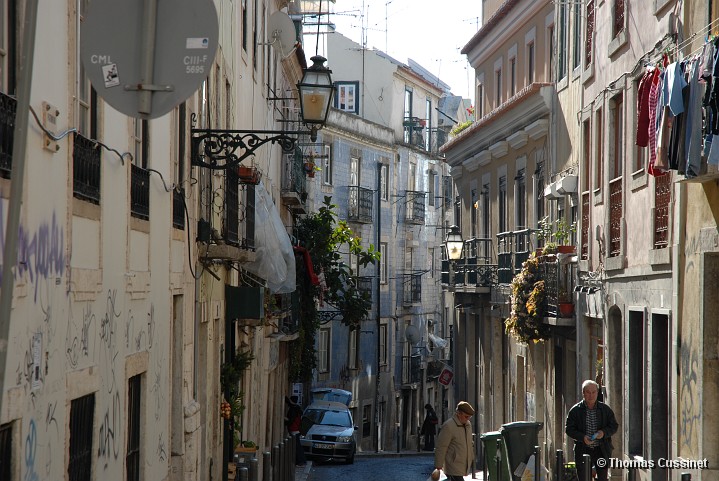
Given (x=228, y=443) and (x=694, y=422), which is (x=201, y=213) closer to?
(x=228, y=443)

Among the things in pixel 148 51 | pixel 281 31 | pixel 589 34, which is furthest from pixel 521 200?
pixel 148 51

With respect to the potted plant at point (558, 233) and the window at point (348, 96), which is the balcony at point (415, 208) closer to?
the window at point (348, 96)

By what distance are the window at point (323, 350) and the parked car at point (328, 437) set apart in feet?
38.9

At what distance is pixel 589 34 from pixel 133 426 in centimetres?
1278

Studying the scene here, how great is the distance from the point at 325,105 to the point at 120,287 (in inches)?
157

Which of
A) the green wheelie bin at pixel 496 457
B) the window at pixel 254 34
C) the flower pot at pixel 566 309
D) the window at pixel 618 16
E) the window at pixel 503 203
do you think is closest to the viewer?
the green wheelie bin at pixel 496 457

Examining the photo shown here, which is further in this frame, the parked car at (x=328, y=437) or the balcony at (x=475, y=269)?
the parked car at (x=328, y=437)

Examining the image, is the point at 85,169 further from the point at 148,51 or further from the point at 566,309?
the point at 566,309

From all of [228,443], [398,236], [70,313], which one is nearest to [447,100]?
[398,236]

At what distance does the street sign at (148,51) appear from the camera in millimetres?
5246

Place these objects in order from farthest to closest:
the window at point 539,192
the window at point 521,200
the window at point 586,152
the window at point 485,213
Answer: the window at point 485,213
the window at point 521,200
the window at point 539,192
the window at point 586,152

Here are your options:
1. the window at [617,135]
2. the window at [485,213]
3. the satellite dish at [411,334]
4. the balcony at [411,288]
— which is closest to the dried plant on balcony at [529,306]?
the window at [617,135]

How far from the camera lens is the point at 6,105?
20.6ft

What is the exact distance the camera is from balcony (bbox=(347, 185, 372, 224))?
4688cm
